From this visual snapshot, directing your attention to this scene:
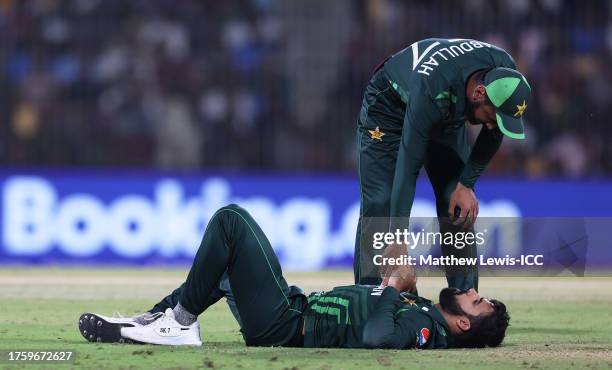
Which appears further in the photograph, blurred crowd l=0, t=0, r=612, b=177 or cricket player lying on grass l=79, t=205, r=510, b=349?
blurred crowd l=0, t=0, r=612, b=177

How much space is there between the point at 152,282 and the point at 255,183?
278cm

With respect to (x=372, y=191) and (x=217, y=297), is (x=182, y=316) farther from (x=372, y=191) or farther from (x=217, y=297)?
(x=372, y=191)

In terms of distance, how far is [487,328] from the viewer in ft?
23.6

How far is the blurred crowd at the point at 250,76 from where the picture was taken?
14.9 meters

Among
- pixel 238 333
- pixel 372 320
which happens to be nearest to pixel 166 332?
pixel 238 333

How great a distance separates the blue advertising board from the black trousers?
699cm

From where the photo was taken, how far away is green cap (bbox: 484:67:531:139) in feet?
24.0

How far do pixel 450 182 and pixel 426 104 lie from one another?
0.96 meters

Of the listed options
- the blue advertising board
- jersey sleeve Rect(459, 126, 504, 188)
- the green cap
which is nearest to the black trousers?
jersey sleeve Rect(459, 126, 504, 188)

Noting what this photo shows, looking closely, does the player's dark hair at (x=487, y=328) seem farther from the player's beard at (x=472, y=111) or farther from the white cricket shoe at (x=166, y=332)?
the white cricket shoe at (x=166, y=332)

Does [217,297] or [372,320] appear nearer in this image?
[372,320]

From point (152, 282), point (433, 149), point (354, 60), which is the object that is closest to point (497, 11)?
point (354, 60)

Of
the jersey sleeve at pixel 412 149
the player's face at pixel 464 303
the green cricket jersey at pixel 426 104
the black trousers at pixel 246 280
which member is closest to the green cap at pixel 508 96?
the green cricket jersey at pixel 426 104

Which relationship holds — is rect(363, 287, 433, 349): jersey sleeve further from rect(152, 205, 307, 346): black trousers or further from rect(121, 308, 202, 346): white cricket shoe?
rect(121, 308, 202, 346): white cricket shoe
